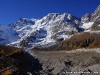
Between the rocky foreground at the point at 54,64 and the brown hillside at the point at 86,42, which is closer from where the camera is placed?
the rocky foreground at the point at 54,64

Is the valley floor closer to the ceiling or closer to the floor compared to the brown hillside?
closer to the floor

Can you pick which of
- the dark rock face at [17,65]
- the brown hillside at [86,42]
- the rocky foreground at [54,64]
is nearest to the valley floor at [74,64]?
the rocky foreground at [54,64]

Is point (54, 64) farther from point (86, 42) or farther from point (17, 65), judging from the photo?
point (86, 42)

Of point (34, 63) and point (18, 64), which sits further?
point (34, 63)

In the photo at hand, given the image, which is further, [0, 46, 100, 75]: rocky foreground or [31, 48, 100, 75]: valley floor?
[31, 48, 100, 75]: valley floor

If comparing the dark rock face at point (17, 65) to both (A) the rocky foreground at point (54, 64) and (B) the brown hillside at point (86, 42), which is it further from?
(B) the brown hillside at point (86, 42)

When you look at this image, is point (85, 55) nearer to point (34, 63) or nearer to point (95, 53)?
point (95, 53)

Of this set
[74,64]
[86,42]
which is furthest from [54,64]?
[86,42]

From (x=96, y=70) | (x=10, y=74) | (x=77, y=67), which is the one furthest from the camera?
(x=77, y=67)

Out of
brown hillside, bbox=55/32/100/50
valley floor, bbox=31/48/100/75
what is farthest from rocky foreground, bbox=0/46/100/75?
brown hillside, bbox=55/32/100/50

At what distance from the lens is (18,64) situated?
62.1m

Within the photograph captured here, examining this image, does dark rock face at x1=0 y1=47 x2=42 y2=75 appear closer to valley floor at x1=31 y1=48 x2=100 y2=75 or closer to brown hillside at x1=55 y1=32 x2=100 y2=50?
valley floor at x1=31 y1=48 x2=100 y2=75

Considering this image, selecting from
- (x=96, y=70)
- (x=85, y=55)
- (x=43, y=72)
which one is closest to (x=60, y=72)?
(x=43, y=72)

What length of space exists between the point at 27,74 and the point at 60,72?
955cm
